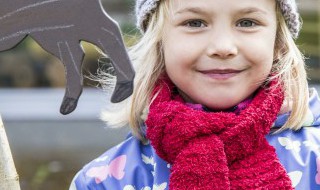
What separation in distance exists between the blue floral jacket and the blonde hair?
0.04 meters

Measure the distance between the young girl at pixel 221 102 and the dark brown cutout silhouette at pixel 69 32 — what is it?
1.52 feet

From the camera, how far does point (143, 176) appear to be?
2971mm

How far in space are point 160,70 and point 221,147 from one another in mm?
371

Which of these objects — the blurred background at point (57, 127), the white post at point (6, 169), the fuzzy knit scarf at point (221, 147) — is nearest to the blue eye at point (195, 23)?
the fuzzy knit scarf at point (221, 147)

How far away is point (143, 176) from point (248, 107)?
38cm

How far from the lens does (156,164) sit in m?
2.94

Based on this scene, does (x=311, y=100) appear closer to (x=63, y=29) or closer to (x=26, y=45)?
(x=63, y=29)

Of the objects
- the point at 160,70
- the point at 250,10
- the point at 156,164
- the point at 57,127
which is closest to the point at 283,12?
the point at 250,10

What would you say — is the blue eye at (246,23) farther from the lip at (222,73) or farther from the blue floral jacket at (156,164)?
the blue floral jacket at (156,164)

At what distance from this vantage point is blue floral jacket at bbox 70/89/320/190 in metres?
2.85

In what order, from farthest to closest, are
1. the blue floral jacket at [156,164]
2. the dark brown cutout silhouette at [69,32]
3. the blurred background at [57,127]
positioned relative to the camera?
1. the blurred background at [57,127]
2. the blue floral jacket at [156,164]
3. the dark brown cutout silhouette at [69,32]

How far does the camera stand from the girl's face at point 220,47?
9.04 feet

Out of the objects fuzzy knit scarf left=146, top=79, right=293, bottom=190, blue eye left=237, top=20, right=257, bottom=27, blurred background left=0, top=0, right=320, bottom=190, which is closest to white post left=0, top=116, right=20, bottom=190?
fuzzy knit scarf left=146, top=79, right=293, bottom=190

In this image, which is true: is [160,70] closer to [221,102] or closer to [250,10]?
[221,102]
